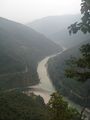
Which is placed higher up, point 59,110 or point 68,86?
point 59,110

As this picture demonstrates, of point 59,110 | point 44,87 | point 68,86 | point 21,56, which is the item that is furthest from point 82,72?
point 21,56

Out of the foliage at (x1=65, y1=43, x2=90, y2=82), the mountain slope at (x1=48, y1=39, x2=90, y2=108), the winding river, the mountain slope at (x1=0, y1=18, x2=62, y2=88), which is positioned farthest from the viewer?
the mountain slope at (x1=0, y1=18, x2=62, y2=88)

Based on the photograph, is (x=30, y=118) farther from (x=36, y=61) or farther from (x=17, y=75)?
(x=36, y=61)

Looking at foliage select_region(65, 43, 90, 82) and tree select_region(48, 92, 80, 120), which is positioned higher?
foliage select_region(65, 43, 90, 82)

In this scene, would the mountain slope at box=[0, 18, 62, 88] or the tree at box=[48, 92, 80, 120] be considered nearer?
the tree at box=[48, 92, 80, 120]

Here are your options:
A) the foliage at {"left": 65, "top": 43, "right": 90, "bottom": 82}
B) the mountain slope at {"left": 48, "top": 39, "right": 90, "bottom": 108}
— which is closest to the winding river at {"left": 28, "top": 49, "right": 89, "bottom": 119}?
the mountain slope at {"left": 48, "top": 39, "right": 90, "bottom": 108}


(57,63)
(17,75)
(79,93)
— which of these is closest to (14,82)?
(17,75)

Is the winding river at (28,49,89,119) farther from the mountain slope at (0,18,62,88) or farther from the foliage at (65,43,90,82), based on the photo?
the foliage at (65,43,90,82)

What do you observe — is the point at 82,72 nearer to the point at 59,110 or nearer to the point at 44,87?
the point at 59,110

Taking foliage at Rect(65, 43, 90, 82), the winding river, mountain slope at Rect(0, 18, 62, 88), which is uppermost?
foliage at Rect(65, 43, 90, 82)
